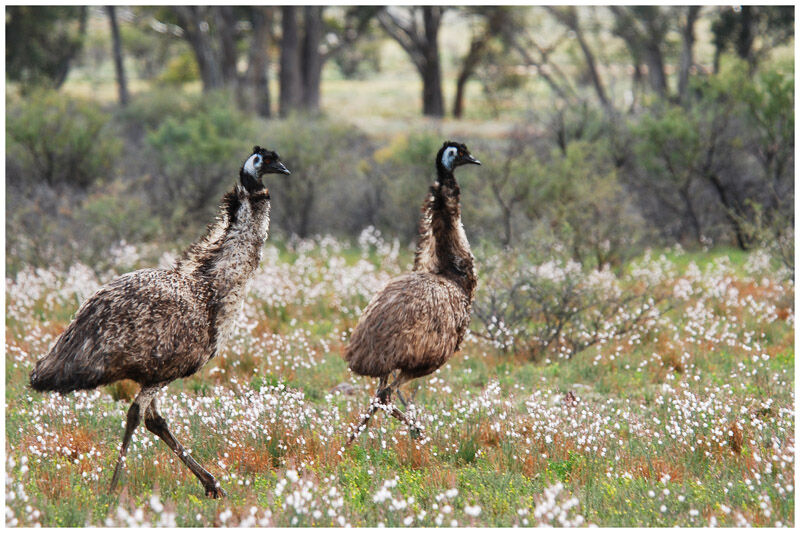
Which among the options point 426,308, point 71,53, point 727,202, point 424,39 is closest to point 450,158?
point 426,308

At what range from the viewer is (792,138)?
14758 mm

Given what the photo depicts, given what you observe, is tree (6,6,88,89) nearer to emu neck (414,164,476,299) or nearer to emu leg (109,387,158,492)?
emu neck (414,164,476,299)

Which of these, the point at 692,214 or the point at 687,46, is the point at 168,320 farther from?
the point at 687,46

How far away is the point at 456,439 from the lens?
5441mm

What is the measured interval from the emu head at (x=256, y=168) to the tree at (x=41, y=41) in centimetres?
2787

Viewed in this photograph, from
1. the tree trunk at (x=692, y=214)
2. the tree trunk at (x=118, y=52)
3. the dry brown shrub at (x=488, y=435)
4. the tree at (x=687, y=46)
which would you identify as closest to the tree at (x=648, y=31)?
the tree at (x=687, y=46)

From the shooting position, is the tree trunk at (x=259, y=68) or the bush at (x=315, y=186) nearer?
the bush at (x=315, y=186)

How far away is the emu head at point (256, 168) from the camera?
16.0ft

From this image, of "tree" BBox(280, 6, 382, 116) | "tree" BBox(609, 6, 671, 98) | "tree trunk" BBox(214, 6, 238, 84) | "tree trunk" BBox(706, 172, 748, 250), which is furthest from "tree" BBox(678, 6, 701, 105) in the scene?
"tree trunk" BBox(214, 6, 238, 84)

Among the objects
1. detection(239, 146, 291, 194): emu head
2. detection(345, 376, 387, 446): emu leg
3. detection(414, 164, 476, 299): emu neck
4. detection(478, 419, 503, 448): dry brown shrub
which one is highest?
detection(239, 146, 291, 194): emu head

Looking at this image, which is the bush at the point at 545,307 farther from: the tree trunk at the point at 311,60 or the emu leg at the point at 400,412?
the tree trunk at the point at 311,60

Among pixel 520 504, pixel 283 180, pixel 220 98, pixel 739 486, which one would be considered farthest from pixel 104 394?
pixel 220 98

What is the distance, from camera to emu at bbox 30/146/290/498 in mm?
4496

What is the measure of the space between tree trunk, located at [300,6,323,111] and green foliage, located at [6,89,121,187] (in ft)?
49.8
